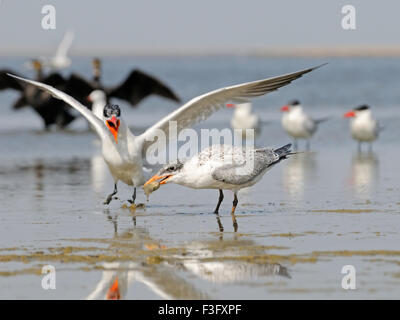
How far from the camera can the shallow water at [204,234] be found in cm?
626

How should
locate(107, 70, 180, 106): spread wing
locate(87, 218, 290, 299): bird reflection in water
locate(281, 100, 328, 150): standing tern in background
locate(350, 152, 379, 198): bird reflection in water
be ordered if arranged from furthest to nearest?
locate(107, 70, 180, 106): spread wing
locate(281, 100, 328, 150): standing tern in background
locate(350, 152, 379, 198): bird reflection in water
locate(87, 218, 290, 299): bird reflection in water

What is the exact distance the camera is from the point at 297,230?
8.39 m

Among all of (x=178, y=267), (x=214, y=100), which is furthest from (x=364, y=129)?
(x=178, y=267)

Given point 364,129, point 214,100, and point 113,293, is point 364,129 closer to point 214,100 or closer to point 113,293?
point 214,100

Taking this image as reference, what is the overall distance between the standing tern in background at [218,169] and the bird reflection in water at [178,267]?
1.28m

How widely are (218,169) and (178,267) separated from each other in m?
2.46

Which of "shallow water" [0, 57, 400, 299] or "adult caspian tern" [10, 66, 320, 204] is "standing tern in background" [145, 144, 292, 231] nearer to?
"shallow water" [0, 57, 400, 299]

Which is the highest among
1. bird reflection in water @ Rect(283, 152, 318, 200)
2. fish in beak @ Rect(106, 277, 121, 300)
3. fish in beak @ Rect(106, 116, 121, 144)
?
fish in beak @ Rect(106, 116, 121, 144)

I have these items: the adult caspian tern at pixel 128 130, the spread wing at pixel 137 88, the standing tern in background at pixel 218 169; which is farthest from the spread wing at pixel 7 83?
the standing tern in background at pixel 218 169

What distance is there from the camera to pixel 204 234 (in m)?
8.30

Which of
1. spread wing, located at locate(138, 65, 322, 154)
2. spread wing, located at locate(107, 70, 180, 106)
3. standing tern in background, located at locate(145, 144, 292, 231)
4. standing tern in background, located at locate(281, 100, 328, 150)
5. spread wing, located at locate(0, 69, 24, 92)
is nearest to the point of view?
standing tern in background, located at locate(145, 144, 292, 231)

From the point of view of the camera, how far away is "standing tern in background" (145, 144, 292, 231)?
9156 mm

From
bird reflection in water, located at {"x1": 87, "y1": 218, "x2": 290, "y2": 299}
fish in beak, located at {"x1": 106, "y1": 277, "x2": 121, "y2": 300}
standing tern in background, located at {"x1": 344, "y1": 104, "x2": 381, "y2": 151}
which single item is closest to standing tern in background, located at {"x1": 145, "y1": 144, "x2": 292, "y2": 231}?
bird reflection in water, located at {"x1": 87, "y1": 218, "x2": 290, "y2": 299}
